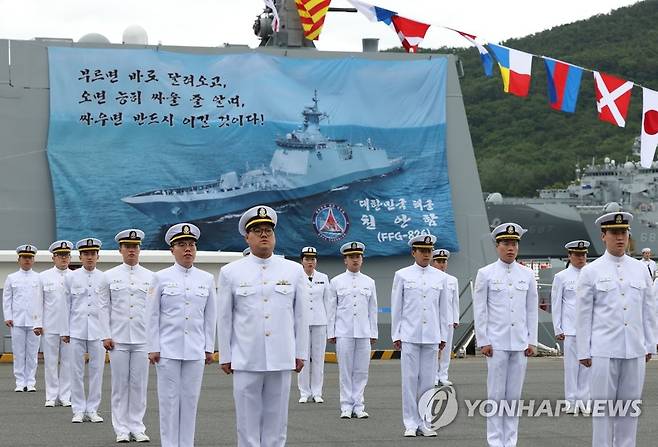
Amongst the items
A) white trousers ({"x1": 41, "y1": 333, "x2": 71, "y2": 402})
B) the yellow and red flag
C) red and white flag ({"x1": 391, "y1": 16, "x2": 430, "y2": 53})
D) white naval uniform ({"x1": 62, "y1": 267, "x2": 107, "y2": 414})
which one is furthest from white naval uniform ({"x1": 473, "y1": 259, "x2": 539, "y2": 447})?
the yellow and red flag

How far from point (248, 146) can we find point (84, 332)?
47.0 ft

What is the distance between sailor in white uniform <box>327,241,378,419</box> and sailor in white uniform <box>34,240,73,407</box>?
316cm

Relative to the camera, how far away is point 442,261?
19.0 m

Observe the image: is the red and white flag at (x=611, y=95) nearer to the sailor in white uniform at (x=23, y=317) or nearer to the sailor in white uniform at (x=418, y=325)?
the sailor in white uniform at (x=418, y=325)

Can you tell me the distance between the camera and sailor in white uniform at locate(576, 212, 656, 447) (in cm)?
→ 886

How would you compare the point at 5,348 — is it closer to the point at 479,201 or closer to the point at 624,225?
the point at 479,201

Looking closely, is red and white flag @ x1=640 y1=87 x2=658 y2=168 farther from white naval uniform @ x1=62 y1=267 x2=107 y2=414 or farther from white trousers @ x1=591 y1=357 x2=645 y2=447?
white trousers @ x1=591 y1=357 x2=645 y2=447

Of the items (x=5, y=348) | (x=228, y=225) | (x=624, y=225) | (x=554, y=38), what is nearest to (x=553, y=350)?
(x=228, y=225)

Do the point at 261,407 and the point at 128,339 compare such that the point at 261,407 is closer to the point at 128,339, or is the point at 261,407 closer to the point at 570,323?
the point at 128,339

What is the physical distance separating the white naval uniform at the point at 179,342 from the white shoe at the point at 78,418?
136 inches

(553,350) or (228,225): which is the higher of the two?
(228,225)

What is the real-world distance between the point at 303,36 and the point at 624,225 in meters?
20.9

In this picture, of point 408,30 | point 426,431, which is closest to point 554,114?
point 408,30

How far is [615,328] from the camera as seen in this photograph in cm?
891
